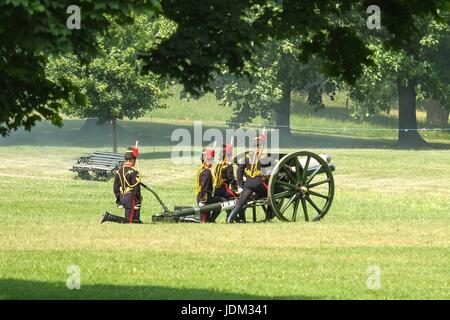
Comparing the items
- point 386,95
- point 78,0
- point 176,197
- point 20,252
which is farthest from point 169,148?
point 78,0

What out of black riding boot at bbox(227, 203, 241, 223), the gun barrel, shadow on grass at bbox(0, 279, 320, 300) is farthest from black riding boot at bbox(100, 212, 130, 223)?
shadow on grass at bbox(0, 279, 320, 300)

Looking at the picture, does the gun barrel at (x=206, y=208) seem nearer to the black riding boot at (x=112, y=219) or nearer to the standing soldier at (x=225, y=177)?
the standing soldier at (x=225, y=177)

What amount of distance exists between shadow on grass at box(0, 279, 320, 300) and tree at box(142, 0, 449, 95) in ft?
9.04

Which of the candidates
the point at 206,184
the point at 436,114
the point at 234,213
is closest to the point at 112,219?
the point at 206,184

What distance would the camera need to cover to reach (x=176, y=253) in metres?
20.0

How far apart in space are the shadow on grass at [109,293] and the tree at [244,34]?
275cm

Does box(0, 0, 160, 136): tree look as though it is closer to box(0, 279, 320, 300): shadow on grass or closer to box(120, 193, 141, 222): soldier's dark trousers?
box(0, 279, 320, 300): shadow on grass

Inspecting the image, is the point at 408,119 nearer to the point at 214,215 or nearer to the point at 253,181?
the point at 214,215

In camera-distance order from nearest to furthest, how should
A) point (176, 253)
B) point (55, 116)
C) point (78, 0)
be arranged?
point (78, 0) < point (55, 116) < point (176, 253)

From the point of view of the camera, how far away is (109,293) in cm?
1520

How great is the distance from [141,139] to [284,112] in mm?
8481

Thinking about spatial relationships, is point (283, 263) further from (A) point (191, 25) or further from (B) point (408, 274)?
(A) point (191, 25)

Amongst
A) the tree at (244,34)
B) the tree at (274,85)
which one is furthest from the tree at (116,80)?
the tree at (244,34)
